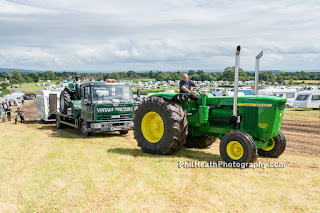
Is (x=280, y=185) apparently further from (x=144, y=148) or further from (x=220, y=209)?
(x=144, y=148)

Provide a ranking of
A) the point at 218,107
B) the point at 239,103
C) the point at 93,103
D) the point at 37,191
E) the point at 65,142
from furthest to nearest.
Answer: the point at 93,103 < the point at 65,142 < the point at 218,107 < the point at 239,103 < the point at 37,191

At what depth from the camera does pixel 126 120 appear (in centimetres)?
1343

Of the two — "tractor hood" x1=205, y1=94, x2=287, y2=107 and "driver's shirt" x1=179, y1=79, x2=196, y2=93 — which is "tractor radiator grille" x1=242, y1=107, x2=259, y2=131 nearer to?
"tractor hood" x1=205, y1=94, x2=287, y2=107

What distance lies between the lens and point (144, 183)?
6.57 metres

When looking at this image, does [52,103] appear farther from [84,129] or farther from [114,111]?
[114,111]

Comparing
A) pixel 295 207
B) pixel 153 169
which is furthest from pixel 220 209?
pixel 153 169

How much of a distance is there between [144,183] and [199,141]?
388 centimetres

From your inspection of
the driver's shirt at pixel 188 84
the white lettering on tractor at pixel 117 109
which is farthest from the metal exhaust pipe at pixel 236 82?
the white lettering on tractor at pixel 117 109

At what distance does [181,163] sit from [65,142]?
574 centimetres

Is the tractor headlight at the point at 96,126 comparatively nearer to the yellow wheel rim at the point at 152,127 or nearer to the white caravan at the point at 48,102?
the yellow wheel rim at the point at 152,127

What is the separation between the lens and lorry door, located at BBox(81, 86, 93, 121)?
1285cm

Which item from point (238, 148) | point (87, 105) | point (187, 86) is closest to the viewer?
point (238, 148)

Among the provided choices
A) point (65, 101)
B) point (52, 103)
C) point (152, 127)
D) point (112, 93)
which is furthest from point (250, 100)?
point (52, 103)

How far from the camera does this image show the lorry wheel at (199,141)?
998 centimetres
